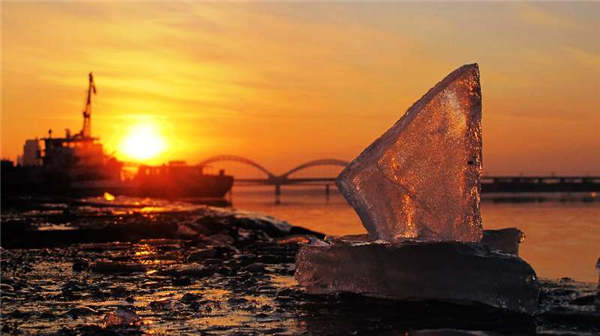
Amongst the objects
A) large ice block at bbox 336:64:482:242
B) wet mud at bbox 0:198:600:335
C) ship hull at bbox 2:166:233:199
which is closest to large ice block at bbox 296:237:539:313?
wet mud at bbox 0:198:600:335

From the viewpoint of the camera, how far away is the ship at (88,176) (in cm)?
8519

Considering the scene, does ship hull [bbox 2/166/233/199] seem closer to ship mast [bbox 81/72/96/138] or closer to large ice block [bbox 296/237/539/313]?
ship mast [bbox 81/72/96/138]

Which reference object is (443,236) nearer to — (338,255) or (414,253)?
(414,253)

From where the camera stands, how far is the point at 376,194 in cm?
963

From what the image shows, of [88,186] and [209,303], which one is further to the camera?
[88,186]

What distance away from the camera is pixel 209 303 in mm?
9172

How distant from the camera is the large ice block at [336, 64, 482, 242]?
375 inches

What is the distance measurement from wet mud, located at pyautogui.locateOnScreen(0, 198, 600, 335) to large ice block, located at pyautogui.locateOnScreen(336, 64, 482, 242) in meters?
1.15

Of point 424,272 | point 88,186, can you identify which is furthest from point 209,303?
point 88,186

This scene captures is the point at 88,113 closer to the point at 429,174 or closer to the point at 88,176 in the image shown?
the point at 88,176

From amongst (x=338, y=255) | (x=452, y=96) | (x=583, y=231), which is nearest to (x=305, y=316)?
(x=338, y=255)

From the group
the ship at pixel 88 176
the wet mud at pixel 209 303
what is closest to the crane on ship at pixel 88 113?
the ship at pixel 88 176

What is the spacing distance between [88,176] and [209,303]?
84.0 metres

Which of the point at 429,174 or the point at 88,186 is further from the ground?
the point at 429,174
